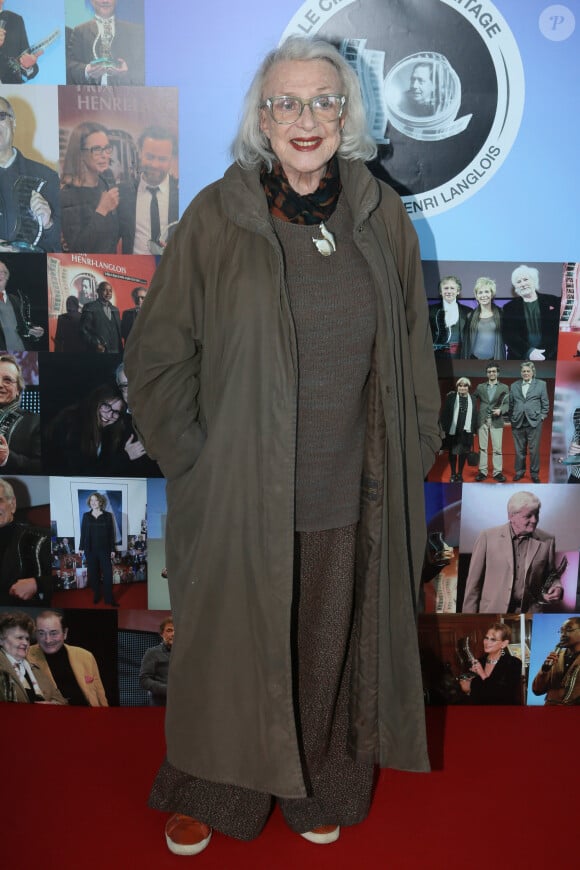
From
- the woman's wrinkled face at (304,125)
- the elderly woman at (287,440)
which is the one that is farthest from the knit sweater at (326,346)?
the woman's wrinkled face at (304,125)

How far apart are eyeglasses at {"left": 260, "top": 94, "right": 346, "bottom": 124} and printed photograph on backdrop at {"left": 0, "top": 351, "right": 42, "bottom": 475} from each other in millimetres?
1135

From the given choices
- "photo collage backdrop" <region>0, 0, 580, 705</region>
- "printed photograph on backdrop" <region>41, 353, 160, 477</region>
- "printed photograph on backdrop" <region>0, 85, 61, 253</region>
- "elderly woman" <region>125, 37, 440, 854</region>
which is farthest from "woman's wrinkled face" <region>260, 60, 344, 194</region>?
"printed photograph on backdrop" <region>41, 353, 160, 477</region>

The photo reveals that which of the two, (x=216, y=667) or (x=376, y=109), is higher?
(x=376, y=109)

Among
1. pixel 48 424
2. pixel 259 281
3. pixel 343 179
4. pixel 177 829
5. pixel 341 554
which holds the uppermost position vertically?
pixel 343 179

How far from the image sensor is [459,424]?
261cm

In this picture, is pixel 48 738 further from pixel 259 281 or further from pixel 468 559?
pixel 259 281

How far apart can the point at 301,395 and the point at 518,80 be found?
129 cm

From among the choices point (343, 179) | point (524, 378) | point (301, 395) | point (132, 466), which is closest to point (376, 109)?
point (343, 179)

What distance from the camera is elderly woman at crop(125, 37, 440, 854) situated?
1.77 meters

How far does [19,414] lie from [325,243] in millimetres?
1239

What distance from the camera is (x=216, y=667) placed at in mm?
1893

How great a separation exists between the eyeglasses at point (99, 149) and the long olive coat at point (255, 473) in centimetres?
71

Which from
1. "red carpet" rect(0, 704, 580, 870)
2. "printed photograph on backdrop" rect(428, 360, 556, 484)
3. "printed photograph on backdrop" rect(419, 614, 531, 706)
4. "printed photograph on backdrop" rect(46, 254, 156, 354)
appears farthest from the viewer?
"printed photograph on backdrop" rect(419, 614, 531, 706)

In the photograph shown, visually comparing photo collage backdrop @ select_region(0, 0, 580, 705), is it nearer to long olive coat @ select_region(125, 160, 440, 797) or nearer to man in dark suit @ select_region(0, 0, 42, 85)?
man in dark suit @ select_region(0, 0, 42, 85)
